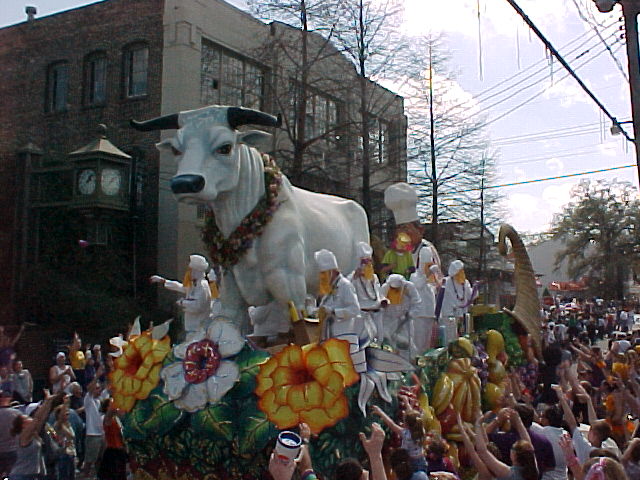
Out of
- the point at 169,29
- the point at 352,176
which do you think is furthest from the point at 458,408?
the point at 169,29

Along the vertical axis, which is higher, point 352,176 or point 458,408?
point 352,176

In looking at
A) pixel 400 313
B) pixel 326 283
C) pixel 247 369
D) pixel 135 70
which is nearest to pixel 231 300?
pixel 326 283

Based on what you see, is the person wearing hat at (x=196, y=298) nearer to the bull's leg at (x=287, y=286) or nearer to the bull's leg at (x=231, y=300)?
the bull's leg at (x=231, y=300)

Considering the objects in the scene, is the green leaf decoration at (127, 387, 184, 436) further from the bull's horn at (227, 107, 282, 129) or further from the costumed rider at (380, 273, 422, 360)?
the costumed rider at (380, 273, 422, 360)

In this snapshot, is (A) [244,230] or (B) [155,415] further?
(A) [244,230]

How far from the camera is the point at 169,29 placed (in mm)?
17672

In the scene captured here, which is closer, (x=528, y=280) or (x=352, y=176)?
(x=528, y=280)

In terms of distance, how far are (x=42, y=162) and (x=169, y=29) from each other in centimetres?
470

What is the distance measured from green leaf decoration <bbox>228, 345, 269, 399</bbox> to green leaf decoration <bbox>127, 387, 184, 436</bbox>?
1.40 ft

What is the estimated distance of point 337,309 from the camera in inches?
206

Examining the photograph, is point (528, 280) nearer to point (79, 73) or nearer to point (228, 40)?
point (228, 40)

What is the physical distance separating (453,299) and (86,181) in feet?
33.4

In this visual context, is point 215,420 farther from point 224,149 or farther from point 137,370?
point 224,149

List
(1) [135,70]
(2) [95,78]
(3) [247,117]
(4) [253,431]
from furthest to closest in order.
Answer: (2) [95,78] → (1) [135,70] → (3) [247,117] → (4) [253,431]
